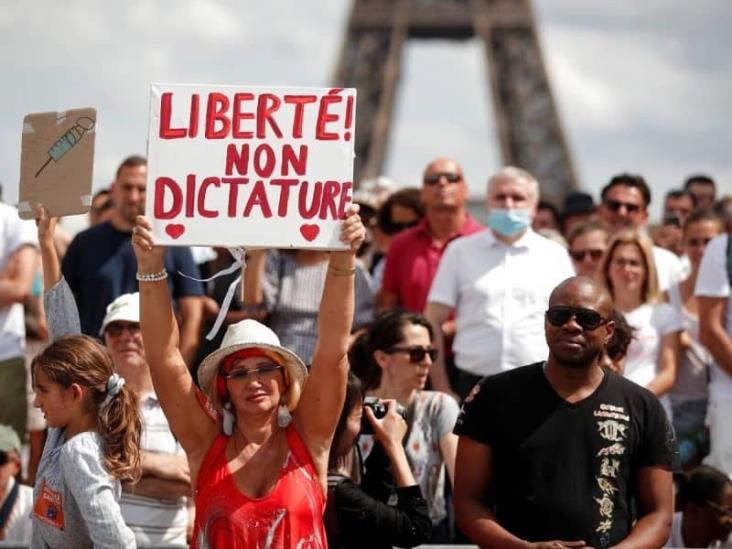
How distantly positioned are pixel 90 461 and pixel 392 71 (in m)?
41.0

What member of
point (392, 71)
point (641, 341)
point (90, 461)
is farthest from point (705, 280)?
point (392, 71)

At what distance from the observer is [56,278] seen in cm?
566

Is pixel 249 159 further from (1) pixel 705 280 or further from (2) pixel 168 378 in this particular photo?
(1) pixel 705 280

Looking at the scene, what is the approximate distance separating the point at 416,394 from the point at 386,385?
153 mm

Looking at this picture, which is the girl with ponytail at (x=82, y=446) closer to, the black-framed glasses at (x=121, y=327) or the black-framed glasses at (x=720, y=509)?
the black-framed glasses at (x=121, y=327)

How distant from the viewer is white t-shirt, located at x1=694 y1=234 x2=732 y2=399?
8.17 m

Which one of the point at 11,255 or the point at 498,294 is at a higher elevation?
the point at 11,255

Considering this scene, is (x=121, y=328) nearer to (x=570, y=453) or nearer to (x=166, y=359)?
(x=166, y=359)

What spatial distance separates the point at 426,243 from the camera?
9039mm

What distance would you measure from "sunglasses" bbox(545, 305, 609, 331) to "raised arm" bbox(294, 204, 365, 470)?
0.93 metres

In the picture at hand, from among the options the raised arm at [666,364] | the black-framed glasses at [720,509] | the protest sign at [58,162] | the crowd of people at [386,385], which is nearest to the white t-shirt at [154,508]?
the crowd of people at [386,385]

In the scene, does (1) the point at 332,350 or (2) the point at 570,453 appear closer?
(1) the point at 332,350

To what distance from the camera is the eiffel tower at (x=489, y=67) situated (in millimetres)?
44500

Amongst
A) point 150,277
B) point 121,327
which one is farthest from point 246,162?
point 121,327
